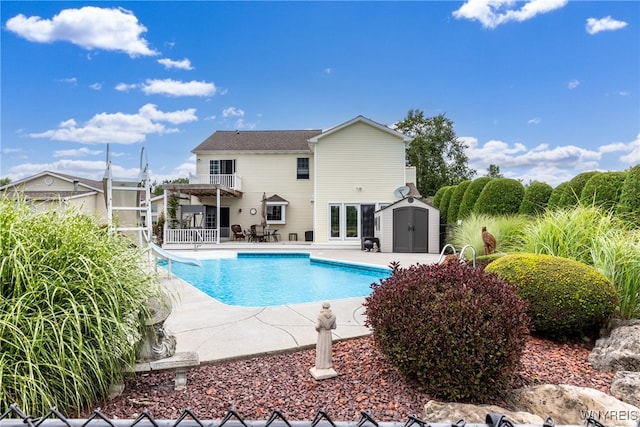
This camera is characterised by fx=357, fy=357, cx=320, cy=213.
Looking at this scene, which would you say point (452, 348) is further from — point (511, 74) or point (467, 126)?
point (467, 126)

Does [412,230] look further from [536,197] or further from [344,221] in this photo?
[536,197]

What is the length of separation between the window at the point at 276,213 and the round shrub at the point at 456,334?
62.0 feet

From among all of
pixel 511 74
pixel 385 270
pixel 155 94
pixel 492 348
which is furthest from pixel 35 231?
pixel 155 94

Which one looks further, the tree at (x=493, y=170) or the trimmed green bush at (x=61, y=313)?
the tree at (x=493, y=170)

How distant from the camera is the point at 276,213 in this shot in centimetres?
2183

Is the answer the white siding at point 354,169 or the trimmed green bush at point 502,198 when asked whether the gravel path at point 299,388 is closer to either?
the trimmed green bush at point 502,198

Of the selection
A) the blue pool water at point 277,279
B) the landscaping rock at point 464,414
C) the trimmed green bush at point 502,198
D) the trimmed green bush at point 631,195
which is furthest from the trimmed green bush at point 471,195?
the landscaping rock at point 464,414

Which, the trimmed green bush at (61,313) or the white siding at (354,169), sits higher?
the white siding at (354,169)

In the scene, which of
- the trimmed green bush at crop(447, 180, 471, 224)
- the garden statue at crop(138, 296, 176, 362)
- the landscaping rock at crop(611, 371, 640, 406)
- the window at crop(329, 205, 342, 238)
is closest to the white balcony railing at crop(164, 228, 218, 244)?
the window at crop(329, 205, 342, 238)

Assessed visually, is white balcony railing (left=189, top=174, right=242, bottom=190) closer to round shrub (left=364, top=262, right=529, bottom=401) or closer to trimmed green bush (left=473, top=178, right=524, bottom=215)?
trimmed green bush (left=473, top=178, right=524, bottom=215)

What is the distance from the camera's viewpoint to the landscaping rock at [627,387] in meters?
2.59

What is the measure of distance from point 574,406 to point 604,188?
9044mm

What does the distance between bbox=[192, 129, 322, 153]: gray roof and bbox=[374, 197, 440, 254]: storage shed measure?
8.54m

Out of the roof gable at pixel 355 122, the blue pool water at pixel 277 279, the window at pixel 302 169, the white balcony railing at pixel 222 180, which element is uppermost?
the roof gable at pixel 355 122
